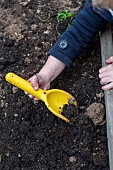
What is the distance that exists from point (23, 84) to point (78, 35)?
385 mm

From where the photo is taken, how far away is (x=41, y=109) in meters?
2.07

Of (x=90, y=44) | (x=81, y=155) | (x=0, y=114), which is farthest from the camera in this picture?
(x=90, y=44)

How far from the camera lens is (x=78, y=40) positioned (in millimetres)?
2184

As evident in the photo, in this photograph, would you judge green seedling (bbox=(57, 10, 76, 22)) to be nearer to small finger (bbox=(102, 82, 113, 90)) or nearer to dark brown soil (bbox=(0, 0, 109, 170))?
dark brown soil (bbox=(0, 0, 109, 170))

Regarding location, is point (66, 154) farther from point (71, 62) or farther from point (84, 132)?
point (71, 62)

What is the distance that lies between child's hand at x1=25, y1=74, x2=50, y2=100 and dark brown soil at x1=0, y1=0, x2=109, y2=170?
0.21 feet

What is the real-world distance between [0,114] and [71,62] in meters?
0.40

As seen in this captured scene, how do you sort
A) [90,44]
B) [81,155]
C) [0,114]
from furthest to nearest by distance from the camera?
[90,44], [0,114], [81,155]

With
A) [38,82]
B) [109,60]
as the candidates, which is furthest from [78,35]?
[38,82]

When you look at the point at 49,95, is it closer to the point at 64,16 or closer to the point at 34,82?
the point at 34,82

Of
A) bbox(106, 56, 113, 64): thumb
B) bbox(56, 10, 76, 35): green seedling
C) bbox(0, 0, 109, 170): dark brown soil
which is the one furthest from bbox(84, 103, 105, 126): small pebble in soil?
bbox(56, 10, 76, 35): green seedling

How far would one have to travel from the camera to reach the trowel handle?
6.51ft

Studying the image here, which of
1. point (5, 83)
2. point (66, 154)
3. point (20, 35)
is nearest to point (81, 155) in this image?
point (66, 154)

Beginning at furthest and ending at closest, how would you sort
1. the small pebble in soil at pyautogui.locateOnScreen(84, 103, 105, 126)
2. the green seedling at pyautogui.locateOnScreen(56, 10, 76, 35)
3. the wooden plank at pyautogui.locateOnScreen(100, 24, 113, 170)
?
the green seedling at pyautogui.locateOnScreen(56, 10, 76, 35) → the small pebble in soil at pyautogui.locateOnScreen(84, 103, 105, 126) → the wooden plank at pyautogui.locateOnScreen(100, 24, 113, 170)
